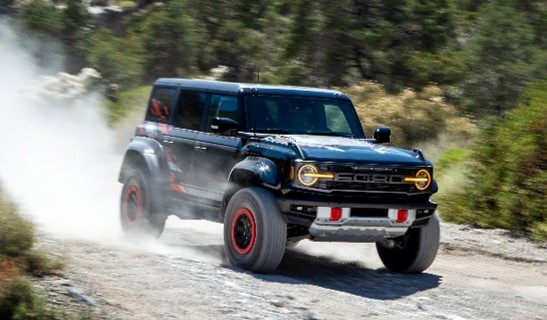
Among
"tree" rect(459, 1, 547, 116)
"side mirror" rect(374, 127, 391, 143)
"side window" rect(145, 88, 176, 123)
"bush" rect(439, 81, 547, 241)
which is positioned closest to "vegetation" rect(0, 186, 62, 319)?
"side window" rect(145, 88, 176, 123)

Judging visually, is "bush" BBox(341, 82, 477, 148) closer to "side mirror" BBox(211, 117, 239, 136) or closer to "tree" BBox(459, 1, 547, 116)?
"tree" BBox(459, 1, 547, 116)

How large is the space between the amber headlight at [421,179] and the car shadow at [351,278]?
0.95 metres

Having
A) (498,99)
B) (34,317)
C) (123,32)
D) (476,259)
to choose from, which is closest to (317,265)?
(476,259)

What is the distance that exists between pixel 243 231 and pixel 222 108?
5.29ft

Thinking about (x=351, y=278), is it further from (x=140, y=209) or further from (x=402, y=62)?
(x=402, y=62)

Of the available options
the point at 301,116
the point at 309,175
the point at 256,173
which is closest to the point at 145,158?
the point at 301,116

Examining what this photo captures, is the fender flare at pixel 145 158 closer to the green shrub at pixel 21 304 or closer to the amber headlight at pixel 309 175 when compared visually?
the amber headlight at pixel 309 175

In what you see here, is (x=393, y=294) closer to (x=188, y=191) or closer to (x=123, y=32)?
(x=188, y=191)

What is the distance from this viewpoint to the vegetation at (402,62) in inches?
615

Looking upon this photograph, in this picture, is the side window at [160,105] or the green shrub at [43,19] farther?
the green shrub at [43,19]

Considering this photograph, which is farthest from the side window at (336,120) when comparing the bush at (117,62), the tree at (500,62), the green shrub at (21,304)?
the bush at (117,62)

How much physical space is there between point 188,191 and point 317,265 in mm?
1590

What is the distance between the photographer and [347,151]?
10422 mm

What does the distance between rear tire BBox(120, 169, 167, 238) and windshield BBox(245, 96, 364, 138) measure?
5.64 feet
